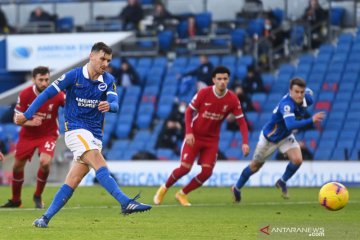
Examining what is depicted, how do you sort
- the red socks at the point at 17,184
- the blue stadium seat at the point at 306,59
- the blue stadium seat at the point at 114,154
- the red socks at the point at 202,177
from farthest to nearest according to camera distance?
the blue stadium seat at the point at 306,59 < the blue stadium seat at the point at 114,154 < the red socks at the point at 202,177 < the red socks at the point at 17,184

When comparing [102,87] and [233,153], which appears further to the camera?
[233,153]

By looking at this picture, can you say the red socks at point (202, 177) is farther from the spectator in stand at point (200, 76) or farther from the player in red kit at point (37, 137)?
the spectator in stand at point (200, 76)

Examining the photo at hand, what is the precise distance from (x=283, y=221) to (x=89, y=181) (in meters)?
15.0

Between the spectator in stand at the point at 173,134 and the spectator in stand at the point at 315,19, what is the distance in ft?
17.9

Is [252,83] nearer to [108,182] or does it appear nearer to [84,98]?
[84,98]

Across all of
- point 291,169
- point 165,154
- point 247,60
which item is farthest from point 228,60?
point 291,169

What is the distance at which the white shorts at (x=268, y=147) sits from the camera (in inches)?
813

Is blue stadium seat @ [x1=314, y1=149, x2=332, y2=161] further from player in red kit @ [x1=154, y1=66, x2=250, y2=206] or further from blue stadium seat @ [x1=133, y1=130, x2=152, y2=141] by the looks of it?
player in red kit @ [x1=154, y1=66, x2=250, y2=206]

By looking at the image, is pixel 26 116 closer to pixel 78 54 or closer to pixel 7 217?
pixel 7 217

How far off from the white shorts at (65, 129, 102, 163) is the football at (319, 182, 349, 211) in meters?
3.61

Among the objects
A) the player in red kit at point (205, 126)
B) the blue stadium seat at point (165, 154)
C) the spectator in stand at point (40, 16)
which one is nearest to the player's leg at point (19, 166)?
the player in red kit at point (205, 126)

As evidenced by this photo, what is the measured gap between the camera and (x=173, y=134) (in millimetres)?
30031

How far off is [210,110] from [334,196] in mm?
4759

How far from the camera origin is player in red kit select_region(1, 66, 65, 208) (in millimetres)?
18641
